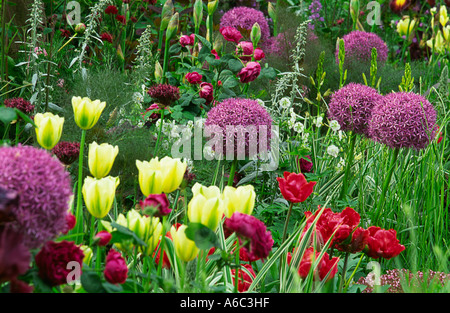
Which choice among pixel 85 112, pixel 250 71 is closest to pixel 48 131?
pixel 85 112

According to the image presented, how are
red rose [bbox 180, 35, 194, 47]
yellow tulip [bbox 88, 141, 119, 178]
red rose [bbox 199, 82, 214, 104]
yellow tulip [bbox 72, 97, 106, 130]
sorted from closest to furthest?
yellow tulip [bbox 88, 141, 119, 178] < yellow tulip [bbox 72, 97, 106, 130] < red rose [bbox 199, 82, 214, 104] < red rose [bbox 180, 35, 194, 47]

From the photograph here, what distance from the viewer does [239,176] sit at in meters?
2.44

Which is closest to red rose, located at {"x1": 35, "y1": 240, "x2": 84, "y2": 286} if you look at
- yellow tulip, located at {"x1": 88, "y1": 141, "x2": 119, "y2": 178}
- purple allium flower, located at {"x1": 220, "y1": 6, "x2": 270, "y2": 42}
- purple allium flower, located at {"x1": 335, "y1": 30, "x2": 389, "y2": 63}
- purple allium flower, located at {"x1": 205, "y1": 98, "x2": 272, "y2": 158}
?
yellow tulip, located at {"x1": 88, "y1": 141, "x2": 119, "y2": 178}

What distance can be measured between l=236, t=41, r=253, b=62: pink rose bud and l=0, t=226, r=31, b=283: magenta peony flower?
1.92 meters

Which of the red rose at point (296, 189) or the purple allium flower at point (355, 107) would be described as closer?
the red rose at point (296, 189)

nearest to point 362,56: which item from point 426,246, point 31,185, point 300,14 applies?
point 300,14

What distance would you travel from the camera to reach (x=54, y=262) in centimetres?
84

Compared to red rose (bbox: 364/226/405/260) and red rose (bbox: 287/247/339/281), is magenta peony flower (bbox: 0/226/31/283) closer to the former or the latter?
red rose (bbox: 287/247/339/281)

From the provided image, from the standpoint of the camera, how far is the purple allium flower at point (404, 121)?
182 centimetres

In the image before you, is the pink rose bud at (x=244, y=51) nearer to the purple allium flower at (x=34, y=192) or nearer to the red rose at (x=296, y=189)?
the red rose at (x=296, y=189)

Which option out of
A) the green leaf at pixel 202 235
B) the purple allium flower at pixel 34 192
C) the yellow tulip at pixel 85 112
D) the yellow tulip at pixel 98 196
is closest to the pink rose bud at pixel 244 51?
the yellow tulip at pixel 85 112

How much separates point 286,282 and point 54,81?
2.29 meters

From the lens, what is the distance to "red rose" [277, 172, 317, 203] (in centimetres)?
138

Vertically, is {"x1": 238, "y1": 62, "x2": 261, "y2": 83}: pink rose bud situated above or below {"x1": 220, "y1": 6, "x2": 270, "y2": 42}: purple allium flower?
below
